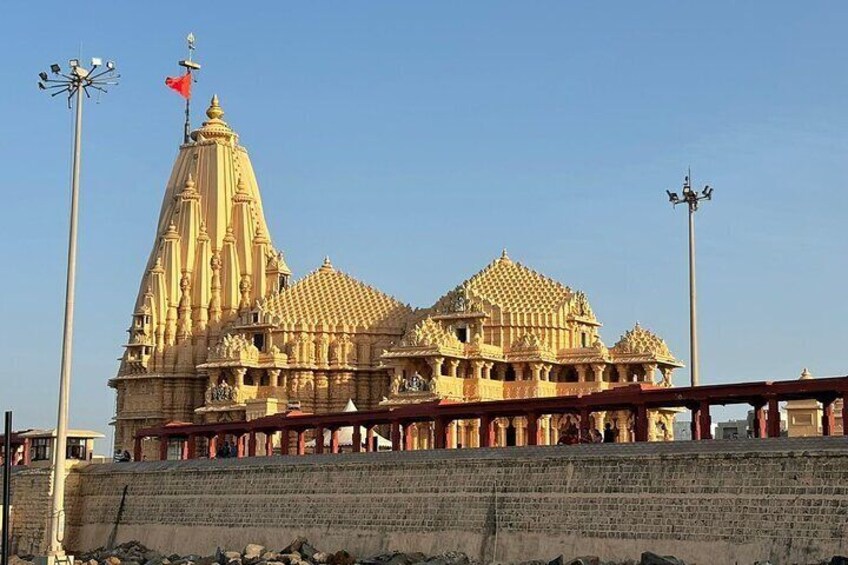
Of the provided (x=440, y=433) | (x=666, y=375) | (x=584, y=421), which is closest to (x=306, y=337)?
(x=666, y=375)

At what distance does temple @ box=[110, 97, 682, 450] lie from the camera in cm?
6662

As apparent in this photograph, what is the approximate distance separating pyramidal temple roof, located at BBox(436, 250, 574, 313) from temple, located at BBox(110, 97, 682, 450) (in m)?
0.08

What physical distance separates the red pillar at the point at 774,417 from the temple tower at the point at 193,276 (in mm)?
47650

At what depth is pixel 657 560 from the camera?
30.2m

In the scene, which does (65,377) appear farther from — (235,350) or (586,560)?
(235,350)

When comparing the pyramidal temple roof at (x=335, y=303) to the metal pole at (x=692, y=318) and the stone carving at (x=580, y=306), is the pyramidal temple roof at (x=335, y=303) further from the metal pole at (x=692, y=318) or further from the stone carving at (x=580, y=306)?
the metal pole at (x=692, y=318)

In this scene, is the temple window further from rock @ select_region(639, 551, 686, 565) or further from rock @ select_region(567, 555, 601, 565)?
rock @ select_region(639, 551, 686, 565)

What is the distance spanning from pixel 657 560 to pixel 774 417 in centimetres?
658

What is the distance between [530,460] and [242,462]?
42.9 ft

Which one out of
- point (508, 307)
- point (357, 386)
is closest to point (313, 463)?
point (508, 307)

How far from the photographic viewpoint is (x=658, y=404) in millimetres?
37062

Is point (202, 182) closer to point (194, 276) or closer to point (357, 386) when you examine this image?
point (194, 276)

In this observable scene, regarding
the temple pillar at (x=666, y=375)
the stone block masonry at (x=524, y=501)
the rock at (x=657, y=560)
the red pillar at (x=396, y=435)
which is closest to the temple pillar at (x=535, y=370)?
the temple pillar at (x=666, y=375)

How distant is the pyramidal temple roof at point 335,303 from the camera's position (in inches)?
3034
